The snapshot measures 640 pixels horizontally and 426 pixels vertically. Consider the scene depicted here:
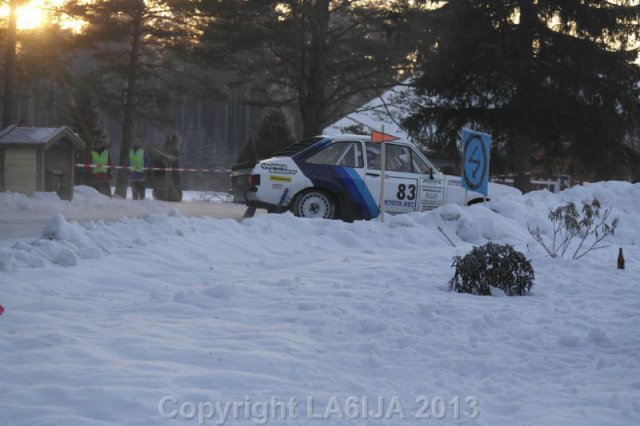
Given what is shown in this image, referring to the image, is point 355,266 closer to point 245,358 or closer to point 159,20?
point 245,358

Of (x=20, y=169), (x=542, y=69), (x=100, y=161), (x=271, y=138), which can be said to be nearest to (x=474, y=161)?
(x=20, y=169)

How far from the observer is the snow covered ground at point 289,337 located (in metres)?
4.21

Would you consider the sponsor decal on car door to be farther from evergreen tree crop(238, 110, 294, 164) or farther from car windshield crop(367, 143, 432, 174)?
evergreen tree crop(238, 110, 294, 164)

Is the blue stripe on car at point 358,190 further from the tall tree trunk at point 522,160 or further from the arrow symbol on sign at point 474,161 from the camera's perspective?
the tall tree trunk at point 522,160

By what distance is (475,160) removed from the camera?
13.7 metres

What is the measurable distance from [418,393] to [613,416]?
985 mm

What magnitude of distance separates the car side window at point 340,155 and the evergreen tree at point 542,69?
43.2 feet

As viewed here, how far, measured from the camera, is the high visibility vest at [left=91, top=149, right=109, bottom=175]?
24984mm

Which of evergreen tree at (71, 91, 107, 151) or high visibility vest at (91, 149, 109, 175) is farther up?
evergreen tree at (71, 91, 107, 151)

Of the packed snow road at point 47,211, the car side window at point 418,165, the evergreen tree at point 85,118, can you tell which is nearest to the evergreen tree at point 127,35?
the evergreen tree at point 85,118

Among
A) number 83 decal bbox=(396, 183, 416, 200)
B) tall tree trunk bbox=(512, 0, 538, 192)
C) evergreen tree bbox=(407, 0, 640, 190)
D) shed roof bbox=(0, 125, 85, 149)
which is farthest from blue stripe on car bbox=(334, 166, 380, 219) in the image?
tall tree trunk bbox=(512, 0, 538, 192)

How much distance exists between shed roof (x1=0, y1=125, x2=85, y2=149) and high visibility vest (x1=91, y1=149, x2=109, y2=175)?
4265mm

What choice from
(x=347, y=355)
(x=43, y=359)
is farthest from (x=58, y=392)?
(x=347, y=355)

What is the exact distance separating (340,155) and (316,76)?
531 inches
